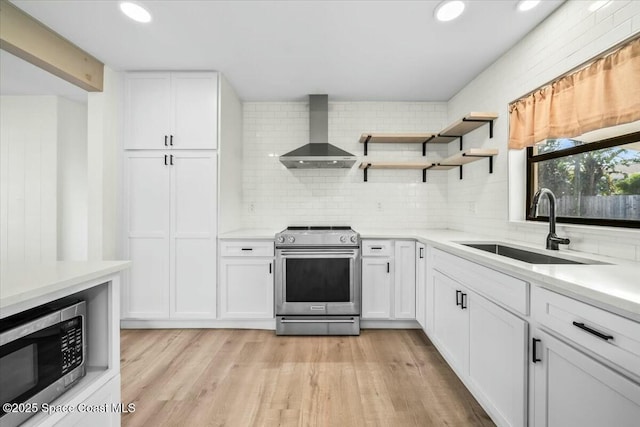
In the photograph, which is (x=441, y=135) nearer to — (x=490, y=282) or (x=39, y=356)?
(x=490, y=282)

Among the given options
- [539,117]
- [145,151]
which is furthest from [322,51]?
[145,151]

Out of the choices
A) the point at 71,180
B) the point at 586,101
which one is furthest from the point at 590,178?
the point at 71,180

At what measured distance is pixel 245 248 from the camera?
2.97 meters

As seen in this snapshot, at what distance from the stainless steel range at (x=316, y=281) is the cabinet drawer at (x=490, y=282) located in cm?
94

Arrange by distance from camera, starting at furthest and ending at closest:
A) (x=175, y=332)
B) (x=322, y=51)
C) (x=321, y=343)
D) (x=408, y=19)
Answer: (x=175, y=332) → (x=321, y=343) → (x=322, y=51) → (x=408, y=19)

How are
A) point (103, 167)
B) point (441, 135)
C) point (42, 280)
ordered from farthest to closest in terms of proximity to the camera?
point (441, 135), point (103, 167), point (42, 280)

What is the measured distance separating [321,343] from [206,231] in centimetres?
153

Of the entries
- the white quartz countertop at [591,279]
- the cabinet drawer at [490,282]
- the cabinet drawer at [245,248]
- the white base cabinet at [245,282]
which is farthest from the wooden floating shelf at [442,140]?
the white base cabinet at [245,282]

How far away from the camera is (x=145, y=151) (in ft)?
9.71

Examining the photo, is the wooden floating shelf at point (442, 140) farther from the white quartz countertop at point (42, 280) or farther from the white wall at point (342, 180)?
the white quartz countertop at point (42, 280)

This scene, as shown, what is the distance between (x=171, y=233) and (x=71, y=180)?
1.92 meters

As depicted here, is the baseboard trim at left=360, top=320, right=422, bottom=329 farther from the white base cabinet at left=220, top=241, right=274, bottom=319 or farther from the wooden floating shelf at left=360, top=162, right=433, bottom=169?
the wooden floating shelf at left=360, top=162, right=433, bottom=169

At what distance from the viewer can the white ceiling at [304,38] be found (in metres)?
2.02

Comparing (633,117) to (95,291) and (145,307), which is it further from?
(145,307)
